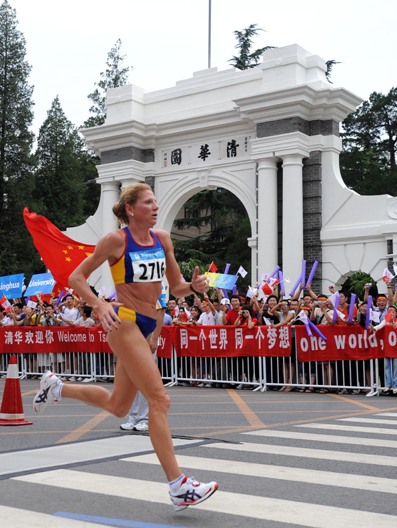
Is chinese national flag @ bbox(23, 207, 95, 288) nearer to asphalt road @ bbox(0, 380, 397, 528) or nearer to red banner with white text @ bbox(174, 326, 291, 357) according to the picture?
red banner with white text @ bbox(174, 326, 291, 357)

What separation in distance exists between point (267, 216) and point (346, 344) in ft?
37.4

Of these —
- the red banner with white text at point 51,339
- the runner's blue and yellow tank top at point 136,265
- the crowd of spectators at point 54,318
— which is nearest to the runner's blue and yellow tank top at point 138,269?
the runner's blue and yellow tank top at point 136,265

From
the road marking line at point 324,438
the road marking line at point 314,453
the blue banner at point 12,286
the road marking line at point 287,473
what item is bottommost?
the road marking line at point 324,438

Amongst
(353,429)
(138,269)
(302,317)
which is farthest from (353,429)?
(302,317)

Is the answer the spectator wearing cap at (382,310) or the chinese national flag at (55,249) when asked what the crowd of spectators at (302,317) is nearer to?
the spectator wearing cap at (382,310)

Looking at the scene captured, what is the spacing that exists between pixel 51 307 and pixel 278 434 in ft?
39.8

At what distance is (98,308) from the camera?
15.8ft

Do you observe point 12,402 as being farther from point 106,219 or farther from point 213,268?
→ point 106,219

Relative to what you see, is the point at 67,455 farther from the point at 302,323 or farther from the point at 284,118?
the point at 284,118

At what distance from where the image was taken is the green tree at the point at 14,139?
43281 mm

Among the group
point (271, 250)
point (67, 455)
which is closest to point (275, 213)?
point (271, 250)

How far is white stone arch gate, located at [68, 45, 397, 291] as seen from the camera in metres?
23.8

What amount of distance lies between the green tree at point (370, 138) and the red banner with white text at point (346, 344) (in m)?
40.8

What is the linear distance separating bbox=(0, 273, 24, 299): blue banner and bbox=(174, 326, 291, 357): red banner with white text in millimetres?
5999
